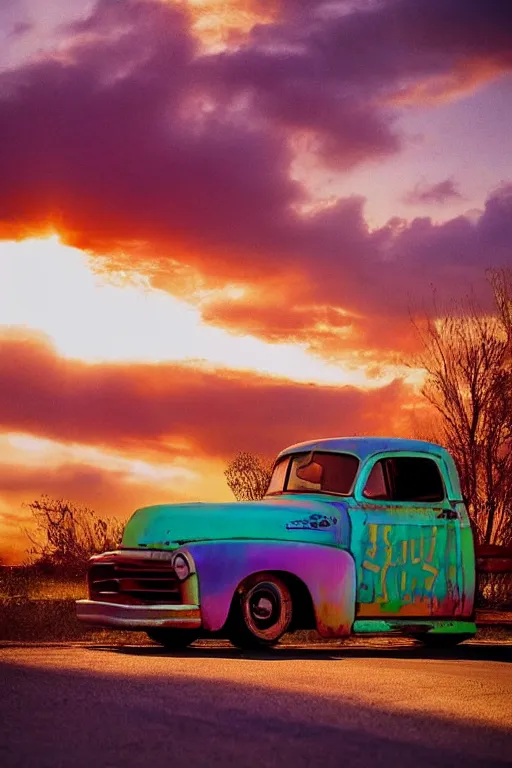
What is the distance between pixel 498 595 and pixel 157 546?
6.06 m

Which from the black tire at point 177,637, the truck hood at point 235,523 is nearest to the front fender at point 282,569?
the truck hood at point 235,523

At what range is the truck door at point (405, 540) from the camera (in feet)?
44.2

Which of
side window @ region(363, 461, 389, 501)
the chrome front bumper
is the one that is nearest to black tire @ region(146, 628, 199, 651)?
the chrome front bumper

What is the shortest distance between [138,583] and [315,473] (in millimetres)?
2568

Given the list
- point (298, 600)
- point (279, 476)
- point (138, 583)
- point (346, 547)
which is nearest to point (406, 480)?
point (346, 547)

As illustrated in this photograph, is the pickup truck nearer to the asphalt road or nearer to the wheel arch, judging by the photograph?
the wheel arch

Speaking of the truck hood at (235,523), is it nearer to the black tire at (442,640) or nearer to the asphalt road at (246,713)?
the asphalt road at (246,713)

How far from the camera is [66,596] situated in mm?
25344

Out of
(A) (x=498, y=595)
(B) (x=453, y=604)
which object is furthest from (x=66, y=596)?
(B) (x=453, y=604)

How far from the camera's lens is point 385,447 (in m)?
14.2

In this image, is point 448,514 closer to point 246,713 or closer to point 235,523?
point 235,523

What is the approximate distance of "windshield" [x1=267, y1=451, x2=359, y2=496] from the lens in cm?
1405

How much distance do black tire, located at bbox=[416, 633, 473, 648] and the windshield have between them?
1.97m

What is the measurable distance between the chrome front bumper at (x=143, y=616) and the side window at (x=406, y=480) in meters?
2.52
